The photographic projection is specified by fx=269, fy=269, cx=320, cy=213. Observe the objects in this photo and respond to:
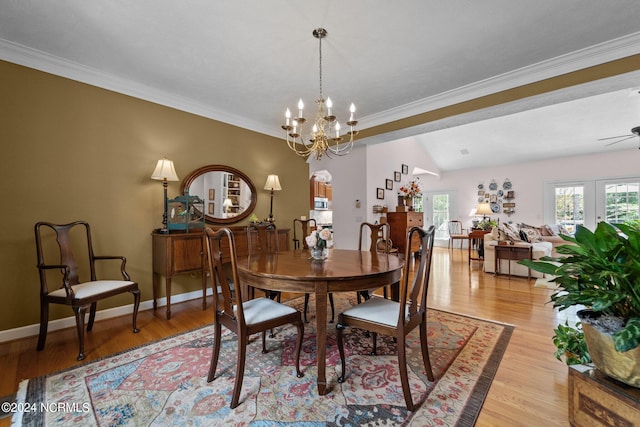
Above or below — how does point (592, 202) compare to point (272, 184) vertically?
below

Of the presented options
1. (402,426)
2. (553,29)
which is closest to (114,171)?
(402,426)

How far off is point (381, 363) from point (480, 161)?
8.09 metres

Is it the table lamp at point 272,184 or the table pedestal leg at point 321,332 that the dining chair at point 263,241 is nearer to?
the table lamp at point 272,184

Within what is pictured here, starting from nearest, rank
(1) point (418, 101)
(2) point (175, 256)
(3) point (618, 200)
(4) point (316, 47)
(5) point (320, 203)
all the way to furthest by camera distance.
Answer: (4) point (316, 47) → (2) point (175, 256) → (1) point (418, 101) → (3) point (618, 200) → (5) point (320, 203)

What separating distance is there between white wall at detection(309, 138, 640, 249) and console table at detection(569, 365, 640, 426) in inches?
152

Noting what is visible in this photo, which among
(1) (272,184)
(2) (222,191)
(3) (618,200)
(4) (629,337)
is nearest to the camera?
(4) (629,337)

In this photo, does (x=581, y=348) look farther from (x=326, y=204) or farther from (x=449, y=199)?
(x=449, y=199)

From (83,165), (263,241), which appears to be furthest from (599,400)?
(83,165)

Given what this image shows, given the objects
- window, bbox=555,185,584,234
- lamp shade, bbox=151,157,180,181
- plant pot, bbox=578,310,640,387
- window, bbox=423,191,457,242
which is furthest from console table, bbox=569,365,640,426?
window, bbox=423,191,457,242

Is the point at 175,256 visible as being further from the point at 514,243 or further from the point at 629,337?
the point at 514,243

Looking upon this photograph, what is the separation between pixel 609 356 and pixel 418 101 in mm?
3276

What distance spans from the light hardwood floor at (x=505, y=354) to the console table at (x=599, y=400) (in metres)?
0.28

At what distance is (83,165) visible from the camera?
278cm

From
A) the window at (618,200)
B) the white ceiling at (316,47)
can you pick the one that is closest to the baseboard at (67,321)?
the white ceiling at (316,47)
